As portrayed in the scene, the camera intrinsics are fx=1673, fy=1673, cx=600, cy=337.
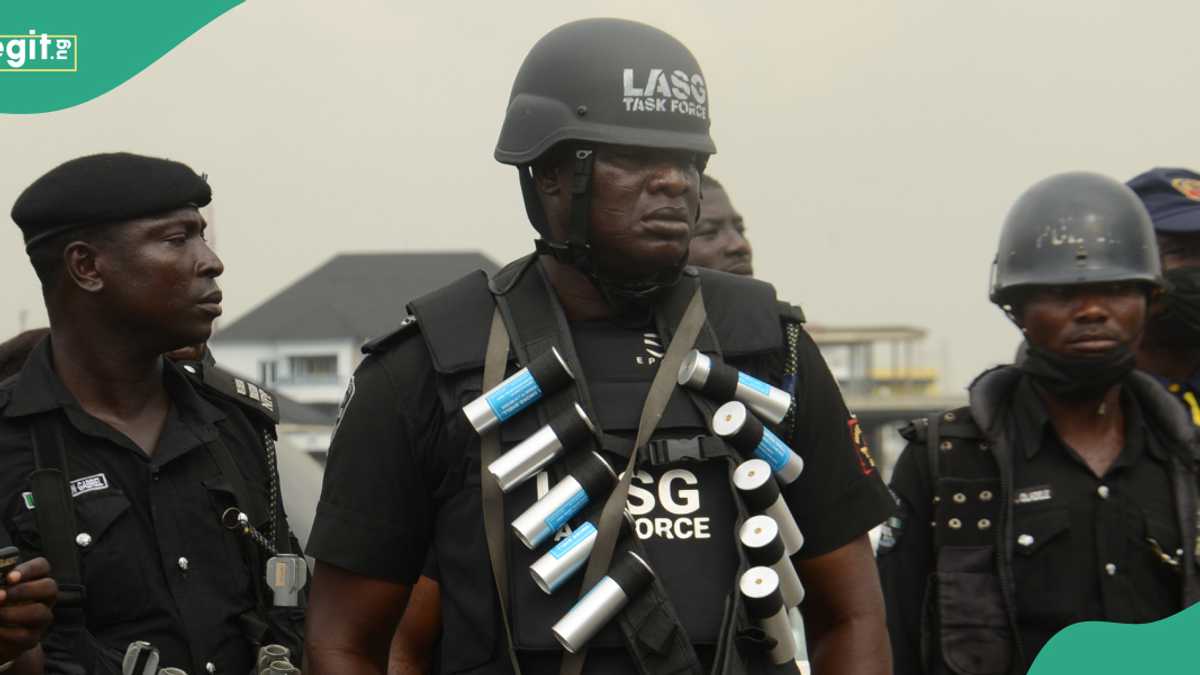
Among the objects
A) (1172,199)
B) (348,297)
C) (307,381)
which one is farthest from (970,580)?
(348,297)

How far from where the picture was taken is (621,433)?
140 inches

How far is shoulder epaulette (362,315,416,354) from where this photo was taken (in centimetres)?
361

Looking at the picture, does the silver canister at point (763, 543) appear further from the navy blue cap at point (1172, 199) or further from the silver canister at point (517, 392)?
the navy blue cap at point (1172, 199)

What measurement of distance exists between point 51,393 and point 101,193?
64 centimetres

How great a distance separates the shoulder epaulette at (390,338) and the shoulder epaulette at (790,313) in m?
0.83

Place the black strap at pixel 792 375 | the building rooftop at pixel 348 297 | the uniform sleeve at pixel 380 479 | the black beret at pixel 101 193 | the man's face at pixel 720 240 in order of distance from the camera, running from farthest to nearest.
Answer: the building rooftop at pixel 348 297 → the man's face at pixel 720 240 → the black beret at pixel 101 193 → the black strap at pixel 792 375 → the uniform sleeve at pixel 380 479

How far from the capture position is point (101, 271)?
5.02m

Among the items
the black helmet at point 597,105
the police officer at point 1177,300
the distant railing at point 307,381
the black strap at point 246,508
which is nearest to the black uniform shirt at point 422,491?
the black helmet at point 597,105

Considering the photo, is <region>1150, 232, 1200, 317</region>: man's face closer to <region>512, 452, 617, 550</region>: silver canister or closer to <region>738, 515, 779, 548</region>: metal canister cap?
<region>738, 515, 779, 548</region>: metal canister cap

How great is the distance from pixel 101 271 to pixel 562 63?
6.33ft

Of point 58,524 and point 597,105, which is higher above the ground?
point 597,105

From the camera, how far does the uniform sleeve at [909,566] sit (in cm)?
513

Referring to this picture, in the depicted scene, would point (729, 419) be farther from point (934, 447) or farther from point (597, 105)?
point (934, 447)

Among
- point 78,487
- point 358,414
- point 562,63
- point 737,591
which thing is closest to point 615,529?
point 737,591
